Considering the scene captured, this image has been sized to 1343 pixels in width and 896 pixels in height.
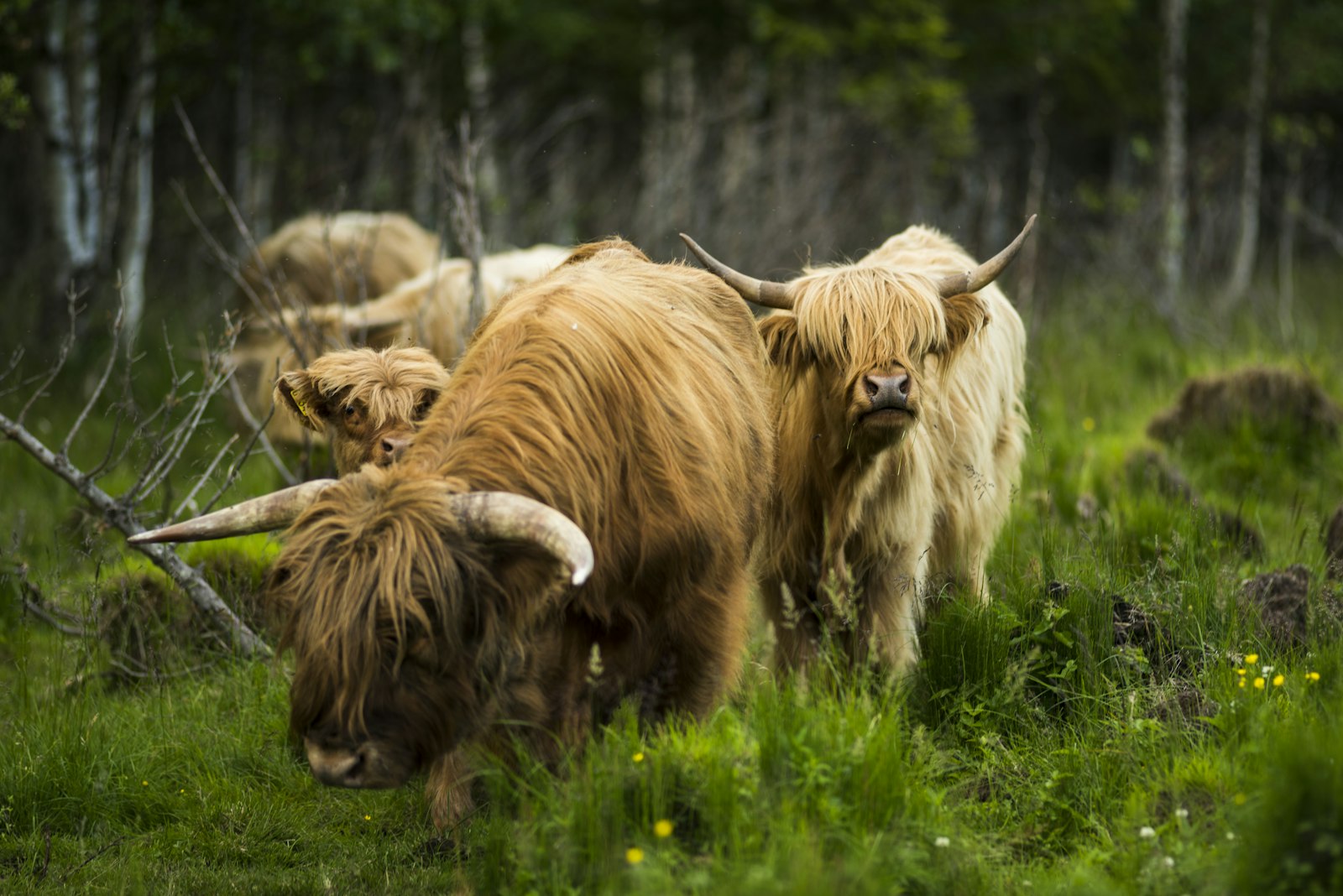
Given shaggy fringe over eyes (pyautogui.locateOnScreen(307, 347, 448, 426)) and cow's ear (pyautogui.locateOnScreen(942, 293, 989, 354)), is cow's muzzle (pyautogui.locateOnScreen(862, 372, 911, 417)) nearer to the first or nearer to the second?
cow's ear (pyautogui.locateOnScreen(942, 293, 989, 354))

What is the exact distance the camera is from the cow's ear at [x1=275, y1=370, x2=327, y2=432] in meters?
5.17

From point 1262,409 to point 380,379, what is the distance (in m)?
5.50

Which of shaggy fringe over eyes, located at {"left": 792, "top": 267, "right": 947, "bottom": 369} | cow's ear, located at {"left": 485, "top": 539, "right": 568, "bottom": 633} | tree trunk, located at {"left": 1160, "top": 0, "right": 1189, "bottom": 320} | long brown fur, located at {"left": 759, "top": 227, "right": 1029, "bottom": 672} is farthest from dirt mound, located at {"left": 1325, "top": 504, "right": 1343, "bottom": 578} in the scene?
tree trunk, located at {"left": 1160, "top": 0, "right": 1189, "bottom": 320}

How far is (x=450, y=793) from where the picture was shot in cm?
392

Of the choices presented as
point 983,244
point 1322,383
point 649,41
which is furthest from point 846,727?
point 649,41

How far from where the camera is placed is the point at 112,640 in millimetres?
5309

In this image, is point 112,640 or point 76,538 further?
point 76,538

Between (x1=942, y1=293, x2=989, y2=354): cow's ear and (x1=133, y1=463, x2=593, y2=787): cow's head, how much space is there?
2.22m

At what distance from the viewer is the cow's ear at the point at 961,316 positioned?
477 centimetres

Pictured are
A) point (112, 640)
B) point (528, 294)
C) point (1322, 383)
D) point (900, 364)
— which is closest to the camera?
point (528, 294)

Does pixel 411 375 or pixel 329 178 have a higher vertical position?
pixel 411 375

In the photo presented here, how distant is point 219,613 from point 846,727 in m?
2.87

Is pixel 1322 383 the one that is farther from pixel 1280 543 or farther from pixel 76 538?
pixel 76 538

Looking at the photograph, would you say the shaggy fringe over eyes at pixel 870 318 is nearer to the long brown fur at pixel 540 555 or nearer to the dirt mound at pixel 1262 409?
the long brown fur at pixel 540 555
